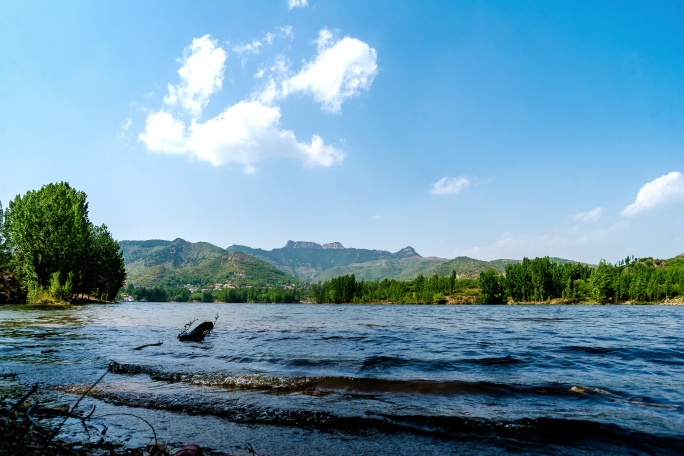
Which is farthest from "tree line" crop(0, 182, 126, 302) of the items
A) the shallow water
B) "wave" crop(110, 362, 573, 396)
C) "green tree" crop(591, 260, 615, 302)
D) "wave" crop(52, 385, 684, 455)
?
"green tree" crop(591, 260, 615, 302)

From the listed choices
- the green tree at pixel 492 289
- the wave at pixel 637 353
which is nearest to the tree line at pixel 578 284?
the green tree at pixel 492 289

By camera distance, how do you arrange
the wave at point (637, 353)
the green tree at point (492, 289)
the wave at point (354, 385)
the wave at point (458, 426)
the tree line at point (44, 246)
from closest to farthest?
the wave at point (458, 426), the wave at point (354, 385), the wave at point (637, 353), the tree line at point (44, 246), the green tree at point (492, 289)

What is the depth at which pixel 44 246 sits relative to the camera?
219ft

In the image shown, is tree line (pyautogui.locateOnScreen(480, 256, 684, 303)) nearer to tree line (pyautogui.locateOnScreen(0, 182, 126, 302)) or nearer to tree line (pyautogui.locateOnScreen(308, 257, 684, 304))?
tree line (pyautogui.locateOnScreen(308, 257, 684, 304))

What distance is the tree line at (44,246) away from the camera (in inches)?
2586

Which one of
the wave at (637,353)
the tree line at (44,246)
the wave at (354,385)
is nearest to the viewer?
the wave at (354,385)

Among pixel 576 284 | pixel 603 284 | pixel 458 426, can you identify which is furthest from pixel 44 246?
Result: pixel 576 284

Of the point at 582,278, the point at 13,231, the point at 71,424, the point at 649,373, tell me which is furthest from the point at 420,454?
the point at 582,278

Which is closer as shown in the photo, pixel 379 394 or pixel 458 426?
pixel 458 426

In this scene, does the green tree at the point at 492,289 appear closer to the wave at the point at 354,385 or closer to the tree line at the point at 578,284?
the tree line at the point at 578,284

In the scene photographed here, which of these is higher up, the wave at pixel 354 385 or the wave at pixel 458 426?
the wave at pixel 458 426

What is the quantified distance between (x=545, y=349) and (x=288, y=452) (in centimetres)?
1785

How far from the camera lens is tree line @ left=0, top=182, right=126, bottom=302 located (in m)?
65.7

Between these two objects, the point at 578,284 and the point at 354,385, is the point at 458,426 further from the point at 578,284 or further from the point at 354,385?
the point at 578,284
